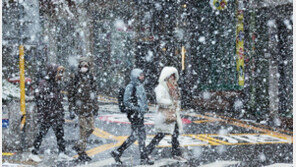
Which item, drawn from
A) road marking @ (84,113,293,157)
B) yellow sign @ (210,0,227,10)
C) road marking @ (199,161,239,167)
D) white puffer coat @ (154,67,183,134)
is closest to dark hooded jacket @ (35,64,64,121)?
road marking @ (84,113,293,157)

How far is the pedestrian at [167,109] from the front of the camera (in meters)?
6.65

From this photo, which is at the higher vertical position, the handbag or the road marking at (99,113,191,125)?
the handbag

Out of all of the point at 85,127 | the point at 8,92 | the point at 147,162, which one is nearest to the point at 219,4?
the point at 8,92

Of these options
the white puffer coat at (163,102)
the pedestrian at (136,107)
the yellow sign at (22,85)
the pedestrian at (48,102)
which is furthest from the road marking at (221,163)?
the yellow sign at (22,85)

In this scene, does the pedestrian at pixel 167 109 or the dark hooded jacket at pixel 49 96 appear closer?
the pedestrian at pixel 167 109

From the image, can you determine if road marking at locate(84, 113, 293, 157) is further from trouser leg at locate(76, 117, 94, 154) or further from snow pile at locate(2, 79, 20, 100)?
snow pile at locate(2, 79, 20, 100)

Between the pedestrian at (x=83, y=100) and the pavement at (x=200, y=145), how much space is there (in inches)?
7.8

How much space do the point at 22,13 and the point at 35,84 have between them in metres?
1.41

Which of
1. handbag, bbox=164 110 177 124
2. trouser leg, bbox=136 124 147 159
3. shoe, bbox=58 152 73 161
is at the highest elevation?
handbag, bbox=164 110 177 124

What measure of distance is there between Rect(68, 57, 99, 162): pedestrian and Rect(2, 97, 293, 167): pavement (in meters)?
0.20

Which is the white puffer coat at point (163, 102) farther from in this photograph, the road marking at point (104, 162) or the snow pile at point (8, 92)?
the snow pile at point (8, 92)

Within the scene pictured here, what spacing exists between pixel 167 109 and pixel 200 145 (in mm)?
2127

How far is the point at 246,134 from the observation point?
10234 mm

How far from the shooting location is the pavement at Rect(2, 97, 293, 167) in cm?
683
